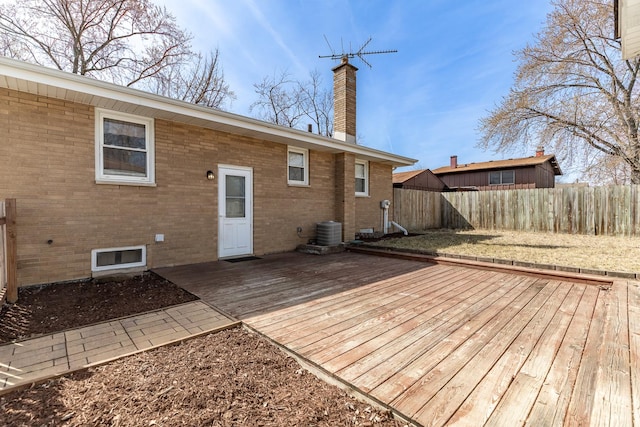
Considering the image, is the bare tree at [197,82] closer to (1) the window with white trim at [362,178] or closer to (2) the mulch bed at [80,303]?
(1) the window with white trim at [362,178]

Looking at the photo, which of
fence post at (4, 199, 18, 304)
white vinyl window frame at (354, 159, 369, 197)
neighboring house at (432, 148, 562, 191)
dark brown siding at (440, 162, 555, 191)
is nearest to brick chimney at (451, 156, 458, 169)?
neighboring house at (432, 148, 562, 191)

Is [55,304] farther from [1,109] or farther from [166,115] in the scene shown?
[166,115]

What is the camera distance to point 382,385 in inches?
75.8

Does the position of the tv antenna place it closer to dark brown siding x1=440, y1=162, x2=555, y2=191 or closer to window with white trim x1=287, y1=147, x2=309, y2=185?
window with white trim x1=287, y1=147, x2=309, y2=185

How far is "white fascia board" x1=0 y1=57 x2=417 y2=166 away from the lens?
384 cm

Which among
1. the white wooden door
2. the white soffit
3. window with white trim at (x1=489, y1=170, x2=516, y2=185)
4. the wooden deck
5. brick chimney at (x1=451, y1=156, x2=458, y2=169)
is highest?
brick chimney at (x1=451, y1=156, x2=458, y2=169)

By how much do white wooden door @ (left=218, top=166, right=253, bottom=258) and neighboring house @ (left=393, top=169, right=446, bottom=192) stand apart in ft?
49.9

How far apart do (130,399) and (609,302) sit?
5.15 metres

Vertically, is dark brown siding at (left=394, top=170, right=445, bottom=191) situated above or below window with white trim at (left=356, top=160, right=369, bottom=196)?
above

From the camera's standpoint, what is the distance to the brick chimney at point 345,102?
8.98 meters

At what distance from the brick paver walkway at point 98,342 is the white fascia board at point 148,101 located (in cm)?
351

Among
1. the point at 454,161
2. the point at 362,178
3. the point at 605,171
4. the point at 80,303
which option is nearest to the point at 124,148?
the point at 80,303

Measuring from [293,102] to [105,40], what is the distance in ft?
34.4

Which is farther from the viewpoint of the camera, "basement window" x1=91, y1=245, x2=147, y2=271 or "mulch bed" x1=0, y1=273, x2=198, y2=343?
"basement window" x1=91, y1=245, x2=147, y2=271
